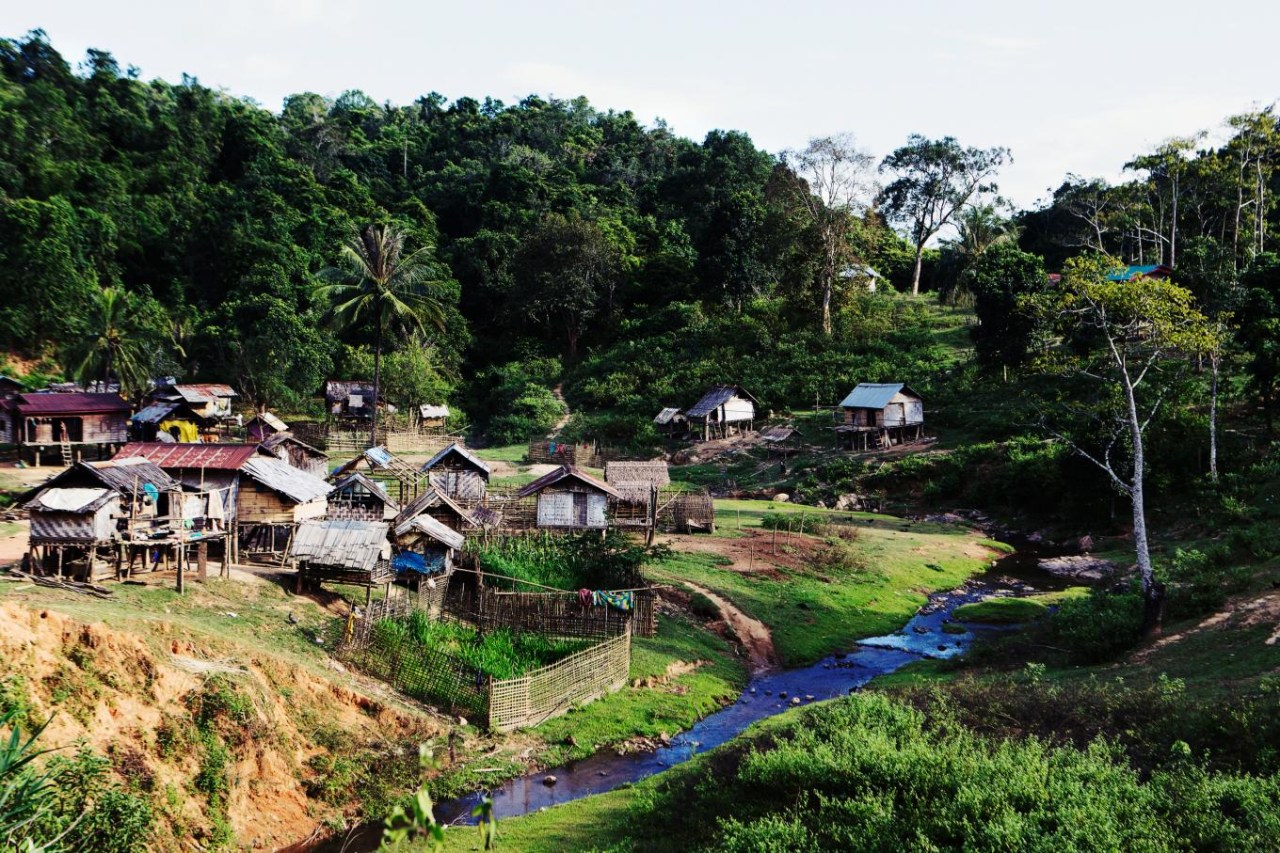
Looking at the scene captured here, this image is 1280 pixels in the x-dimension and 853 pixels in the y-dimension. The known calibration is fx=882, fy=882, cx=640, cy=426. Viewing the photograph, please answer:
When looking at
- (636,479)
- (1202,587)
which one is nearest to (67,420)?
(636,479)

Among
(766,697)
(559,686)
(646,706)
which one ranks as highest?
(559,686)

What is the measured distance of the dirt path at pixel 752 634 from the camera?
27869mm

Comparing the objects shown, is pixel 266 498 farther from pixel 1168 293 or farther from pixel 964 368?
pixel 964 368

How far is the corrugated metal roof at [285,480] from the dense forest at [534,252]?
27872 mm

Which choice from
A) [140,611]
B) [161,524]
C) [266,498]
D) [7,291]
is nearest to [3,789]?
[140,611]

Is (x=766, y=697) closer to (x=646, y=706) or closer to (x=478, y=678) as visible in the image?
(x=646, y=706)

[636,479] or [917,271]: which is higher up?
[917,271]

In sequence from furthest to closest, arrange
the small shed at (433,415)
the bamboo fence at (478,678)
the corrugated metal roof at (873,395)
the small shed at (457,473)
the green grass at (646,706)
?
the small shed at (433,415) → the corrugated metal roof at (873,395) → the small shed at (457,473) → the bamboo fence at (478,678) → the green grass at (646,706)

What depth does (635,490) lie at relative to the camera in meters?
37.7

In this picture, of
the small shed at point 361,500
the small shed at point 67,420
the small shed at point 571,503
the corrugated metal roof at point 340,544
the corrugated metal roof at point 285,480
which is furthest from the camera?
→ the small shed at point 67,420

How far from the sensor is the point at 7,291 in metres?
63.4

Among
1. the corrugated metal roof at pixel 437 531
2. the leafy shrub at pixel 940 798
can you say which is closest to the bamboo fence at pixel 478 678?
the corrugated metal roof at pixel 437 531

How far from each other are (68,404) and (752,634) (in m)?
39.5

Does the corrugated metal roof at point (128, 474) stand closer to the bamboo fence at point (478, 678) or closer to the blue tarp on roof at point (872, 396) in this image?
the bamboo fence at point (478, 678)
